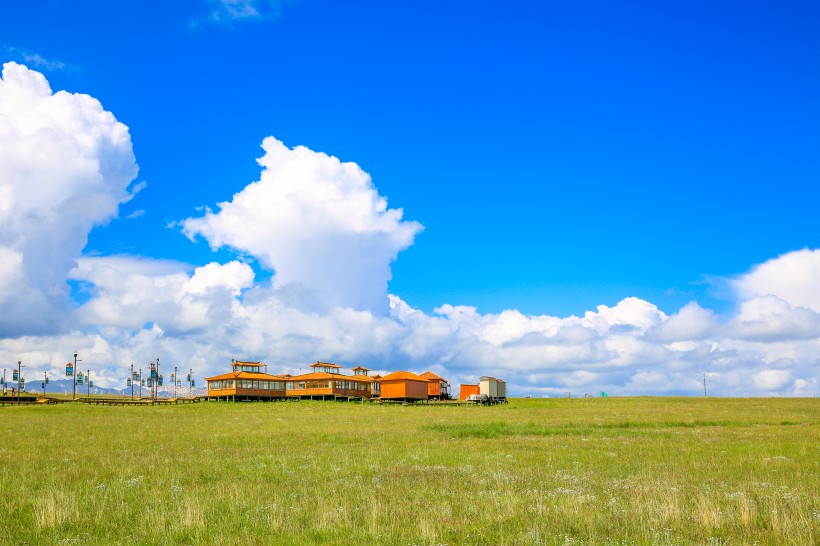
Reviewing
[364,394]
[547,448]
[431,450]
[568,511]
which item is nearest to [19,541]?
[568,511]

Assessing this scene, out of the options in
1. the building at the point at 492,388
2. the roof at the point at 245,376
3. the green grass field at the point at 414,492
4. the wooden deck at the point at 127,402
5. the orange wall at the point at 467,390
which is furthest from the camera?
the orange wall at the point at 467,390

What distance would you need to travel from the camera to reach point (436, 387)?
13175 centimetres

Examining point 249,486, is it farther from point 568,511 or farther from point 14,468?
point 14,468

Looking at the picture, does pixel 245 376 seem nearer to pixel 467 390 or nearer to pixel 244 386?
pixel 244 386

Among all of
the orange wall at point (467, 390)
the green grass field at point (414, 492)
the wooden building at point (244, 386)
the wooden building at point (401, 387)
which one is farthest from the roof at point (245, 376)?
the green grass field at point (414, 492)

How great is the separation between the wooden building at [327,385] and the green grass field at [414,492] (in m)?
89.8

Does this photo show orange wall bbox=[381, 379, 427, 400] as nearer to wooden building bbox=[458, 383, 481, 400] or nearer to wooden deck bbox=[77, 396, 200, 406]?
wooden building bbox=[458, 383, 481, 400]

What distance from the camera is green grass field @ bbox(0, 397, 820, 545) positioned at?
12945mm

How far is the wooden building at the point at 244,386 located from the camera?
122562 millimetres

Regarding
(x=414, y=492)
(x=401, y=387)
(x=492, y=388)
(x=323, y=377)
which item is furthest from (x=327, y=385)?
(x=414, y=492)

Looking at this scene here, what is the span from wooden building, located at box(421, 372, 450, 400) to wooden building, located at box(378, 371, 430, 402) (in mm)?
7918

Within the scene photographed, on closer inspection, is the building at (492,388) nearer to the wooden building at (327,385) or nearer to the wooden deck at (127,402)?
the wooden building at (327,385)

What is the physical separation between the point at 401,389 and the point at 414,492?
331 ft

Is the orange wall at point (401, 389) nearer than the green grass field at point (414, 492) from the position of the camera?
No
